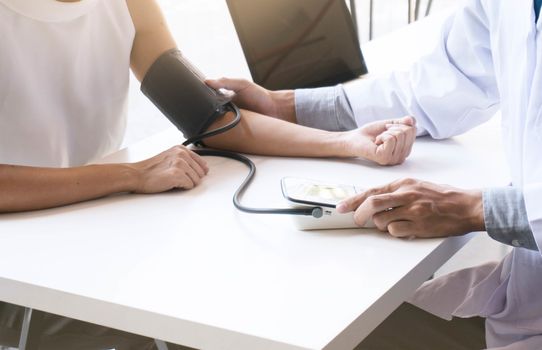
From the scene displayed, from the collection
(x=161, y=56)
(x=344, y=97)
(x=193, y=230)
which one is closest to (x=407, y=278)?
(x=193, y=230)

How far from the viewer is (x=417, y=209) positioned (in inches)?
44.8

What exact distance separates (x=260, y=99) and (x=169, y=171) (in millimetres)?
384

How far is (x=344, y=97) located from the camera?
164cm

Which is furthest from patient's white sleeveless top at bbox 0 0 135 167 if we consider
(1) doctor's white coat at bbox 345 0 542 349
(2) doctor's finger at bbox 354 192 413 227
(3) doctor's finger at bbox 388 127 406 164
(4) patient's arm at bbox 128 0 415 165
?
(2) doctor's finger at bbox 354 192 413 227

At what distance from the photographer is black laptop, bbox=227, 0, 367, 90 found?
1.84 metres

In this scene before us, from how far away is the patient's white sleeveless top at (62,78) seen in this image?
1479mm

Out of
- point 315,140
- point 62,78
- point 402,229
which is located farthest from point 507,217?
point 62,78

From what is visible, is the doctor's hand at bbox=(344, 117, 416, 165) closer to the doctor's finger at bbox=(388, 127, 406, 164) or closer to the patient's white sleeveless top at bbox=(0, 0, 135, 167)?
the doctor's finger at bbox=(388, 127, 406, 164)

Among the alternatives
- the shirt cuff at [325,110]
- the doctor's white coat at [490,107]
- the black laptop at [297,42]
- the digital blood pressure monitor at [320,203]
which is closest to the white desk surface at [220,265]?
the digital blood pressure monitor at [320,203]

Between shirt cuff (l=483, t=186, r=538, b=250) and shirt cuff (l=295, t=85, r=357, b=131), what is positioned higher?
shirt cuff (l=295, t=85, r=357, b=131)

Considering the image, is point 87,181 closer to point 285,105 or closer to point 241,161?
point 241,161

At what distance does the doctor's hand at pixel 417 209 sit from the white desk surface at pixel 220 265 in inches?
0.8

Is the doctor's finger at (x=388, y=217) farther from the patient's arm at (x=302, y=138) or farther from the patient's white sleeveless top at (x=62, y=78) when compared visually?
the patient's white sleeveless top at (x=62, y=78)

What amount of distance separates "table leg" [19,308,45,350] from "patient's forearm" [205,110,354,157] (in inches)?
17.7
